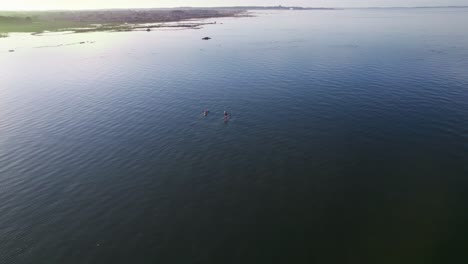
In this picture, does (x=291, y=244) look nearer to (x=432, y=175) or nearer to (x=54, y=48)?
(x=432, y=175)

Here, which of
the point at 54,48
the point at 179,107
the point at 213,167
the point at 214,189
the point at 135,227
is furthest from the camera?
the point at 54,48

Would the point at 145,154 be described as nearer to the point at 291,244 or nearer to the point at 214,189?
the point at 214,189

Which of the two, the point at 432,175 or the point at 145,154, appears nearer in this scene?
the point at 432,175

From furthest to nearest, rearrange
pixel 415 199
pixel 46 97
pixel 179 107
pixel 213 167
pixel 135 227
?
pixel 46 97 → pixel 179 107 → pixel 213 167 → pixel 415 199 → pixel 135 227

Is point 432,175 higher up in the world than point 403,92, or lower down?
lower down

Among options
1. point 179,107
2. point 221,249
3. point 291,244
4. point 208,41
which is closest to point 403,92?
point 179,107

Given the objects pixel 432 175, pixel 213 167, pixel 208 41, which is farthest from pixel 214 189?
pixel 208 41
